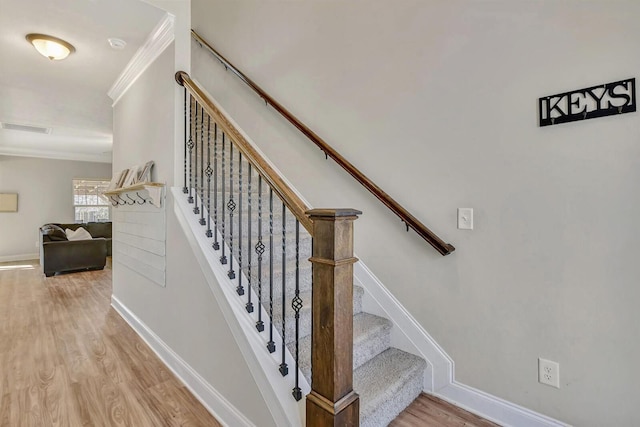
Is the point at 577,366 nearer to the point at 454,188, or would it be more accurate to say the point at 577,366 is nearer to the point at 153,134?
the point at 454,188

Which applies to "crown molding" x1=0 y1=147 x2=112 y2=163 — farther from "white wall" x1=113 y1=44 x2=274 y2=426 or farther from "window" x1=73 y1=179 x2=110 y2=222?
"white wall" x1=113 y1=44 x2=274 y2=426

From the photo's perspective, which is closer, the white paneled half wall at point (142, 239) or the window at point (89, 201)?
the white paneled half wall at point (142, 239)

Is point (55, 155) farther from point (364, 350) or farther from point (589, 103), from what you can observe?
point (589, 103)

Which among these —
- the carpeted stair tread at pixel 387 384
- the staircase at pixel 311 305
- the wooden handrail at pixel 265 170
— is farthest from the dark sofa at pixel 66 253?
the carpeted stair tread at pixel 387 384

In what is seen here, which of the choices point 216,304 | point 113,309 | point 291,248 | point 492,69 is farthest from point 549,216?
point 113,309

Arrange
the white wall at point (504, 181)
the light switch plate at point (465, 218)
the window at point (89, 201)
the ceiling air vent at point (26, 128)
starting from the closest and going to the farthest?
1. the white wall at point (504, 181)
2. the light switch plate at point (465, 218)
3. the ceiling air vent at point (26, 128)
4. the window at point (89, 201)

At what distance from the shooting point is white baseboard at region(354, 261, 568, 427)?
1640mm

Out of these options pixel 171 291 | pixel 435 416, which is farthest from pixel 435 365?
pixel 171 291

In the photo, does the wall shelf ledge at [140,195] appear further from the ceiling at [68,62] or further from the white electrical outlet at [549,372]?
the white electrical outlet at [549,372]

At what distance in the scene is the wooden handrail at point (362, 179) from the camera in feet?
6.11

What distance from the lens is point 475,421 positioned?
1692 mm

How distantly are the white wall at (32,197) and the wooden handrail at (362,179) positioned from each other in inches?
291

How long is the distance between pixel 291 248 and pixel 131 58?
2303mm

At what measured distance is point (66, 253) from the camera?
581 centimetres
